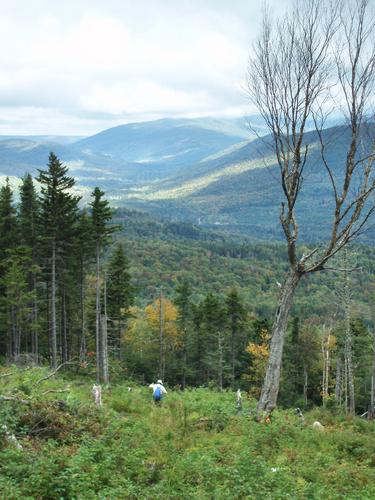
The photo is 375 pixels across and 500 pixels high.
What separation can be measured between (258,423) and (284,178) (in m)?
6.63

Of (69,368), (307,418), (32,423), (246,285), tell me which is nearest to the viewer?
(32,423)

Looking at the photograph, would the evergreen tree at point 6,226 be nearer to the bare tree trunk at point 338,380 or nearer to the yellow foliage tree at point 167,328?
the yellow foliage tree at point 167,328

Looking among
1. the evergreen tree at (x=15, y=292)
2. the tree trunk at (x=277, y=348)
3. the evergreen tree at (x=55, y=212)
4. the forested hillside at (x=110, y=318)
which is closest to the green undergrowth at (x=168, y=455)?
the tree trunk at (x=277, y=348)

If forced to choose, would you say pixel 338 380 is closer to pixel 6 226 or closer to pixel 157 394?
pixel 6 226

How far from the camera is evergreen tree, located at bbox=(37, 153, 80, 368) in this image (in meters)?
26.8

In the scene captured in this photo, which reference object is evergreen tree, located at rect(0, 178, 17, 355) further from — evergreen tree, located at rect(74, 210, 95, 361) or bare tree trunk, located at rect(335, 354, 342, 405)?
bare tree trunk, located at rect(335, 354, 342, 405)

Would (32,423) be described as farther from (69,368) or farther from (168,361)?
(168,361)

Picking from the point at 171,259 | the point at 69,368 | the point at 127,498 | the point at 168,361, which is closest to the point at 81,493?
the point at 127,498

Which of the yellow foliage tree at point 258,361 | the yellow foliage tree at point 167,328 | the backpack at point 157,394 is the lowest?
the yellow foliage tree at point 258,361

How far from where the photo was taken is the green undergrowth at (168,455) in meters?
7.11

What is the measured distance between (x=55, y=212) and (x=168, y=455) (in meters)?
21.3

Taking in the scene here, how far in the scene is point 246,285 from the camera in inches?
5285

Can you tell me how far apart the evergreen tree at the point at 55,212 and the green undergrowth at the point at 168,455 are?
1488 centimetres

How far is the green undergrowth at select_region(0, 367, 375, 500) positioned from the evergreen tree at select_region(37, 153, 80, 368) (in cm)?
1488
